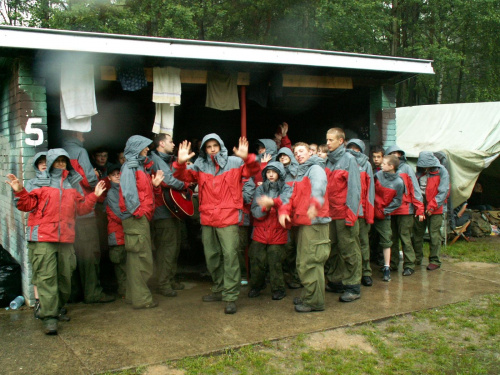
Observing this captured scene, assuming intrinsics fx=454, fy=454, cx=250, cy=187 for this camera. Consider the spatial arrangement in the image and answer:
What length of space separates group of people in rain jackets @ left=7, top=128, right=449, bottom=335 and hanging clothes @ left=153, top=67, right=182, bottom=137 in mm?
644

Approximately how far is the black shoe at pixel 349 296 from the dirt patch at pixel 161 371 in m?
2.45

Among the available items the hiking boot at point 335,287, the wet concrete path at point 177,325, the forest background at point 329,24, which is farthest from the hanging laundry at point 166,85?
the forest background at point 329,24

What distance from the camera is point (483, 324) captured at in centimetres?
482

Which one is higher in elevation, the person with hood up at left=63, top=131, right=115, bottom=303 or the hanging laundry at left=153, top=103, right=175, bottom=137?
the hanging laundry at left=153, top=103, right=175, bottom=137

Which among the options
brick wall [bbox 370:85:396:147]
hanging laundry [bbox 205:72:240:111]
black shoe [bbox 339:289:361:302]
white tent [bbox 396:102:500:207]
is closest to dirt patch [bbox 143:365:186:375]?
black shoe [bbox 339:289:361:302]

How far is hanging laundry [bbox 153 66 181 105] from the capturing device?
622 centimetres

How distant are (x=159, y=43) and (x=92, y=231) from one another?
2.42m

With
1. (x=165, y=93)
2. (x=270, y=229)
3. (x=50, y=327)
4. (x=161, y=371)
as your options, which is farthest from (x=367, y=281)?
(x=50, y=327)

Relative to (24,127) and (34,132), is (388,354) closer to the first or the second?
(34,132)

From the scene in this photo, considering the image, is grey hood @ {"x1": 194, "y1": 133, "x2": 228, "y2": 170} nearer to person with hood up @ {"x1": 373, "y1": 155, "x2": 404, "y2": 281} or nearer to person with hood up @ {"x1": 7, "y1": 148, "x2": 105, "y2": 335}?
person with hood up @ {"x1": 7, "y1": 148, "x2": 105, "y2": 335}

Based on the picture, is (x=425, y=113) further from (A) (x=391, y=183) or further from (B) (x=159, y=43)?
(B) (x=159, y=43)

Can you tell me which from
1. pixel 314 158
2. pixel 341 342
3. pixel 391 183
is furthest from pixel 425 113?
pixel 341 342

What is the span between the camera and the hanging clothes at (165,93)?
6.22m

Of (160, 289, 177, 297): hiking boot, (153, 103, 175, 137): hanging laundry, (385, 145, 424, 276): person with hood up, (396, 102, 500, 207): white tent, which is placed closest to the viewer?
(160, 289, 177, 297): hiking boot
